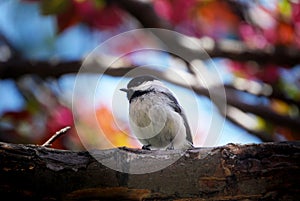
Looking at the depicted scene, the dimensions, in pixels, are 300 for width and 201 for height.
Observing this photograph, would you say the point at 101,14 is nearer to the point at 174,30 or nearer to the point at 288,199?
the point at 174,30

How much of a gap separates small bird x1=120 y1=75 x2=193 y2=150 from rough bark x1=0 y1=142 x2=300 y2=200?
885 mm

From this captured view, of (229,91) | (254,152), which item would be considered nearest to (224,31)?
(229,91)

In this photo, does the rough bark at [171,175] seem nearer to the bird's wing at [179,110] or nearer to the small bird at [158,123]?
the small bird at [158,123]

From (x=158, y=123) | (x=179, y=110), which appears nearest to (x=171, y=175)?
(x=158, y=123)

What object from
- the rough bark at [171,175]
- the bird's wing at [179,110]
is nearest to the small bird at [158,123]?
the bird's wing at [179,110]

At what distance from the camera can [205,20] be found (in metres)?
4.21

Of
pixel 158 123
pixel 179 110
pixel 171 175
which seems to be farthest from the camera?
pixel 179 110

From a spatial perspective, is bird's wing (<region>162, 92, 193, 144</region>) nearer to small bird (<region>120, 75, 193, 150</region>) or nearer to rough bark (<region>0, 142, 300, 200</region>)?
small bird (<region>120, 75, 193, 150</region>)

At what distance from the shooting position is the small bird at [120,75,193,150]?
8.59ft

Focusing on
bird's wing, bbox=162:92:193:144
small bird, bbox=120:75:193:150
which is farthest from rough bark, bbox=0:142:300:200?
bird's wing, bbox=162:92:193:144

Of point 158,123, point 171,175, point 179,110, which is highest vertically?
point 179,110

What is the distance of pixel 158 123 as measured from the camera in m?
2.62

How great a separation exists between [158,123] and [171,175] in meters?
0.95

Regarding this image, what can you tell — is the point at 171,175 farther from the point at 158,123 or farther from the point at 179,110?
the point at 179,110
